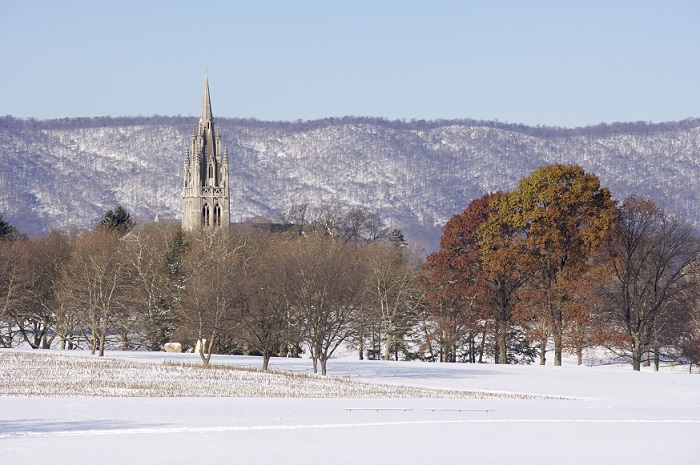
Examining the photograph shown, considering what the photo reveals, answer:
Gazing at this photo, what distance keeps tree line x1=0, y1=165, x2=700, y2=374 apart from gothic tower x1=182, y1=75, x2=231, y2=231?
10258 cm

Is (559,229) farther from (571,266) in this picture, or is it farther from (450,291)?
(450,291)

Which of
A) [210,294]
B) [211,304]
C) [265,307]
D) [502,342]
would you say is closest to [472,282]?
[502,342]

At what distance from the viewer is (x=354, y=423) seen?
31438mm

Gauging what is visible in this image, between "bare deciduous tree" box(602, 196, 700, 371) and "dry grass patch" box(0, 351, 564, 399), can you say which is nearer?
"dry grass patch" box(0, 351, 564, 399)

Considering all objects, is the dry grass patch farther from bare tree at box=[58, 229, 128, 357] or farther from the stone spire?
the stone spire

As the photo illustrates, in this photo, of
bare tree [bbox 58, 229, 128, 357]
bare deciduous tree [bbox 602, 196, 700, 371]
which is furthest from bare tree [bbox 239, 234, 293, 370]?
bare deciduous tree [bbox 602, 196, 700, 371]

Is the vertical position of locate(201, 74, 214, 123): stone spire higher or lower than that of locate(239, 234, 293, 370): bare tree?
higher

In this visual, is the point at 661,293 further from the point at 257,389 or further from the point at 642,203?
the point at 257,389

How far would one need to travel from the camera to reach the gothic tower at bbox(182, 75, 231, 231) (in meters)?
187

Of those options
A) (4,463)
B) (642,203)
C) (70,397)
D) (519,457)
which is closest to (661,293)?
(642,203)

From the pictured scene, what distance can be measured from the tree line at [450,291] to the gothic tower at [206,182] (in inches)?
4039

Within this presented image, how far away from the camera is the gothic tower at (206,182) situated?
18700cm

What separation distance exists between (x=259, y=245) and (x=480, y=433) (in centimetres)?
7056

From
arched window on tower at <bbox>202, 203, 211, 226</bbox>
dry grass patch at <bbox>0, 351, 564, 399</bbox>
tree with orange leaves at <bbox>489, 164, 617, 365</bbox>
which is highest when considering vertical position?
arched window on tower at <bbox>202, 203, 211, 226</bbox>
